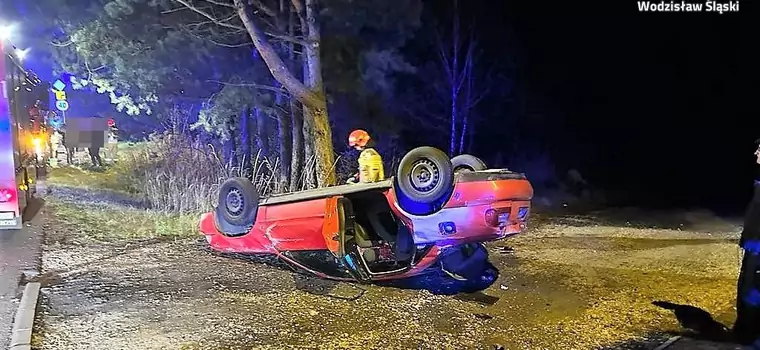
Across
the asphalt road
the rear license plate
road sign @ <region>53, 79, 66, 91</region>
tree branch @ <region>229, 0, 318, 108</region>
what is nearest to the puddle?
tree branch @ <region>229, 0, 318, 108</region>

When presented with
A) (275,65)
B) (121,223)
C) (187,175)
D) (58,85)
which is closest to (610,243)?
(275,65)

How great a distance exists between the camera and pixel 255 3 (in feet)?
45.4

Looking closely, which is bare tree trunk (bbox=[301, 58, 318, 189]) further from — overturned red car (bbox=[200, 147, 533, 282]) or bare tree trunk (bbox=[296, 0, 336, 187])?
overturned red car (bbox=[200, 147, 533, 282])

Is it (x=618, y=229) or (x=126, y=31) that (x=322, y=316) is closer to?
(x=618, y=229)

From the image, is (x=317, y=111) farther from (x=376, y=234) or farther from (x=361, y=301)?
(x=361, y=301)

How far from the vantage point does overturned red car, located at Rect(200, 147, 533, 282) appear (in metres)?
6.80

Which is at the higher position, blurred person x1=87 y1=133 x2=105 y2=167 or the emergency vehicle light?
blurred person x1=87 y1=133 x2=105 y2=167

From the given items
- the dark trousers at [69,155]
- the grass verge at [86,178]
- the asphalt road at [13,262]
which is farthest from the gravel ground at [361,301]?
the dark trousers at [69,155]

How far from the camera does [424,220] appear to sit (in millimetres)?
6941

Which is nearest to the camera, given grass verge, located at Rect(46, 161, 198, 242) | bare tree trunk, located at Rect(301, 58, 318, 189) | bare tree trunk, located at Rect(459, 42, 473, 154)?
grass verge, located at Rect(46, 161, 198, 242)

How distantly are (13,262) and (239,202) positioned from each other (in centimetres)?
332

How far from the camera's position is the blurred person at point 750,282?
5.77 m

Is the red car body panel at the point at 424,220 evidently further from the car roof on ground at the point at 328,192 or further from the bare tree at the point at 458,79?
the bare tree at the point at 458,79

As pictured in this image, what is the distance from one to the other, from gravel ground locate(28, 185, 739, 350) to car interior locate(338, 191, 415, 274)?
375mm
